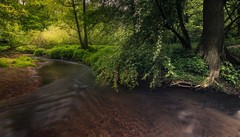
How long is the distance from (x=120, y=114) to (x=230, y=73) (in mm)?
4551

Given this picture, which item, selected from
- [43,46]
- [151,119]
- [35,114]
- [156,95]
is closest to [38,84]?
[35,114]

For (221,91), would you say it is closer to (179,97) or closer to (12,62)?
(179,97)

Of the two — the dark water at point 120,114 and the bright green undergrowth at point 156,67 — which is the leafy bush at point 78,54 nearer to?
the bright green undergrowth at point 156,67

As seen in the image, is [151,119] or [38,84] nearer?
[151,119]

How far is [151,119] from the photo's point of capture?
535cm

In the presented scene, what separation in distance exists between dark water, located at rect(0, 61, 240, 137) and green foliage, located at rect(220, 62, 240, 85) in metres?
0.84

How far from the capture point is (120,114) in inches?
224

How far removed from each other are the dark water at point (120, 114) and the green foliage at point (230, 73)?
0.84 m

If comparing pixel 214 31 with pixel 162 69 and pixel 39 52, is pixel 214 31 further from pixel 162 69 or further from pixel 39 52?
pixel 39 52

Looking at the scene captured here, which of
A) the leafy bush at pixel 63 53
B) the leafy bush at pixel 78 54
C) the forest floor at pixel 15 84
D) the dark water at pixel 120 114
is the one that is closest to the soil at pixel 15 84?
the forest floor at pixel 15 84

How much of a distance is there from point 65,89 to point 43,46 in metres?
16.8

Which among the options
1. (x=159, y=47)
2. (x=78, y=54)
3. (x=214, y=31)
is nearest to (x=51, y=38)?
(x=78, y=54)

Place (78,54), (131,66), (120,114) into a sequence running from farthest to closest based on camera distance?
(78,54) → (131,66) → (120,114)

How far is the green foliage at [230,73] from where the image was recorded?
7320 millimetres
